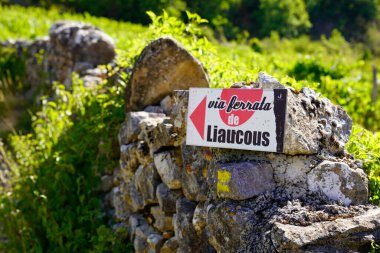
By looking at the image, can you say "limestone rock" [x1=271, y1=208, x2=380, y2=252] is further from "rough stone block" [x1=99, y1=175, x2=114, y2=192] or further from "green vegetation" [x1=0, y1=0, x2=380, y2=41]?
"green vegetation" [x1=0, y1=0, x2=380, y2=41]

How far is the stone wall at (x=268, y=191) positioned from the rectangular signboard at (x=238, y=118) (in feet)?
0.25

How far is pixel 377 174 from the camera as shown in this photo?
3221 mm

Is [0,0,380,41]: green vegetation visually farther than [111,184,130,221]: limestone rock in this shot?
Yes

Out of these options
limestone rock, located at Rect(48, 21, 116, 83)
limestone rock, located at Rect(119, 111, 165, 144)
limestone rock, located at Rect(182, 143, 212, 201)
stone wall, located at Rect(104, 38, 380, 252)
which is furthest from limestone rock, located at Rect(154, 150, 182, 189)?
limestone rock, located at Rect(48, 21, 116, 83)

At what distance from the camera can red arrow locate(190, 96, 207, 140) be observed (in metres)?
3.37

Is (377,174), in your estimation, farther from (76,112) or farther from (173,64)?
(76,112)

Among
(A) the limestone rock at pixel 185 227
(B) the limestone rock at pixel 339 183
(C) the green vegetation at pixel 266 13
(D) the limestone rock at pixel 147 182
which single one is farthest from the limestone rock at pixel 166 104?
(C) the green vegetation at pixel 266 13

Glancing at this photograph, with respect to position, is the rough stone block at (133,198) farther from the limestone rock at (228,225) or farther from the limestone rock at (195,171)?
the limestone rock at (228,225)

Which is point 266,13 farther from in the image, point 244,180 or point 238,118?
point 244,180

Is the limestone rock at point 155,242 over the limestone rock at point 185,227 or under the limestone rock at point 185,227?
under

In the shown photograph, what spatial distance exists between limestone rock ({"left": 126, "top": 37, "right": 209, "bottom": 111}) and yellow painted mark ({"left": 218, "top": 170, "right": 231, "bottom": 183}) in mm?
1660

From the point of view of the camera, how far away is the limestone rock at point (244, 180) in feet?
9.90

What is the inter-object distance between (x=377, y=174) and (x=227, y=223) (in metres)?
0.95

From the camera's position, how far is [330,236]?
2723 mm
